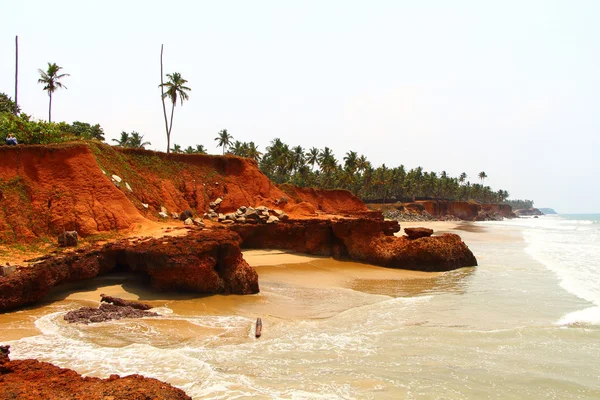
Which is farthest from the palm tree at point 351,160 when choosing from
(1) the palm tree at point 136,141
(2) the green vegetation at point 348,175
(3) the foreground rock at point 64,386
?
(3) the foreground rock at point 64,386

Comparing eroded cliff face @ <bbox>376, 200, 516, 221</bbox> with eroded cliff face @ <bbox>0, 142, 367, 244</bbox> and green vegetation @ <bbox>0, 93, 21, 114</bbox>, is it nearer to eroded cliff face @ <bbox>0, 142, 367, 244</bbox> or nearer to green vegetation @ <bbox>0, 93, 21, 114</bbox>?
eroded cliff face @ <bbox>0, 142, 367, 244</bbox>

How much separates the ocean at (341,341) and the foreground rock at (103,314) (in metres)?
0.35

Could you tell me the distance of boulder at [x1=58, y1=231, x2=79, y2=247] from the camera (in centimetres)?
1603

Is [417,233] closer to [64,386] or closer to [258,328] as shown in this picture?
[258,328]

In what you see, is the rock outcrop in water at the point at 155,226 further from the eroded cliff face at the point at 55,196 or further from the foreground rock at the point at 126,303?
the foreground rock at the point at 126,303

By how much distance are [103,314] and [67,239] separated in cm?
600

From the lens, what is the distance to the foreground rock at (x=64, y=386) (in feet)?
17.5

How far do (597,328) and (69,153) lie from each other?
23.3 metres

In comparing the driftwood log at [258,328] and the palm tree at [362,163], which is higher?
the palm tree at [362,163]

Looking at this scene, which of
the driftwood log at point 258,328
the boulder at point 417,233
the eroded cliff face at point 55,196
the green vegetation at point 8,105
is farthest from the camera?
the green vegetation at point 8,105

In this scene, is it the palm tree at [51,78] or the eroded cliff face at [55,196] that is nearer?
the eroded cliff face at [55,196]

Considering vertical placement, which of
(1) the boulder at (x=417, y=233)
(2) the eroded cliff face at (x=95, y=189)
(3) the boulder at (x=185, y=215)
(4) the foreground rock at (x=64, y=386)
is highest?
(2) the eroded cliff face at (x=95, y=189)

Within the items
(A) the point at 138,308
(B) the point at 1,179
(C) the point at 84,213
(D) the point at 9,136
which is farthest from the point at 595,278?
(D) the point at 9,136

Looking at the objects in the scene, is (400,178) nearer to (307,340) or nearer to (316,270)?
(316,270)
